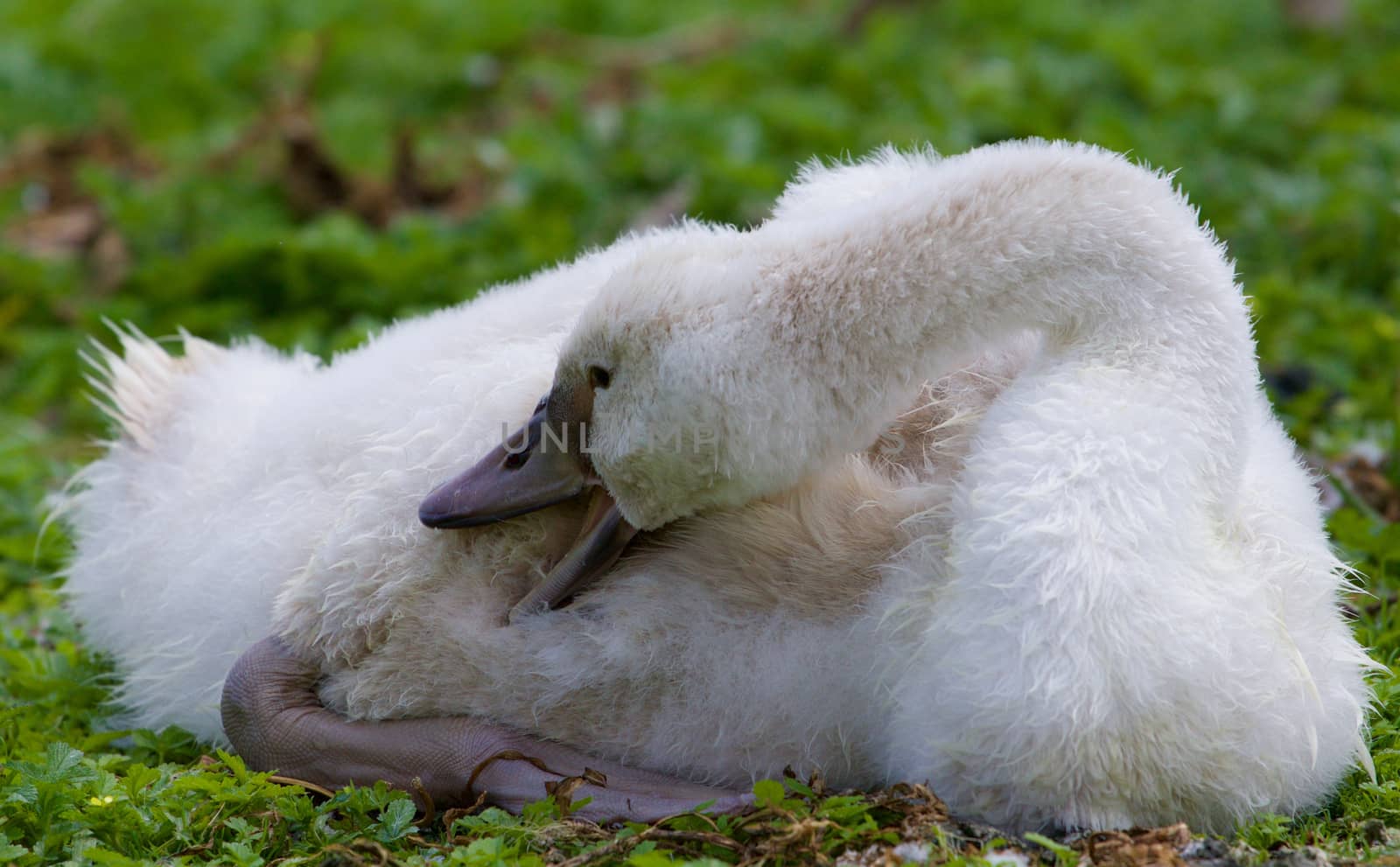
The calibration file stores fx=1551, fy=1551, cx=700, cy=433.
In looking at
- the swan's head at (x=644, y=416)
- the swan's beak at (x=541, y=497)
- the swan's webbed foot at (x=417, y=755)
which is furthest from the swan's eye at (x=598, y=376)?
the swan's webbed foot at (x=417, y=755)

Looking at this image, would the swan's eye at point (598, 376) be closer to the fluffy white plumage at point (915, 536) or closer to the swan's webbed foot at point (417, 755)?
the fluffy white plumage at point (915, 536)

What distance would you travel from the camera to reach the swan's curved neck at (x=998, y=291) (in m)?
3.27

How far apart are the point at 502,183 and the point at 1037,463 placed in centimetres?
528

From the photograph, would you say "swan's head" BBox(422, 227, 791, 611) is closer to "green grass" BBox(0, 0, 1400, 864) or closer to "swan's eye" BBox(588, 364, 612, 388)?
"swan's eye" BBox(588, 364, 612, 388)

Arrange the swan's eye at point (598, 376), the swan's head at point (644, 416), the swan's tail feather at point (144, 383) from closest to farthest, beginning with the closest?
the swan's head at point (644, 416) < the swan's eye at point (598, 376) < the swan's tail feather at point (144, 383)

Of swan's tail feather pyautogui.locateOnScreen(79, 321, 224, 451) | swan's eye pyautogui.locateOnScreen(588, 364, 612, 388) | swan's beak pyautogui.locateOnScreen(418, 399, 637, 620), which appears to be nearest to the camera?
swan's eye pyautogui.locateOnScreen(588, 364, 612, 388)

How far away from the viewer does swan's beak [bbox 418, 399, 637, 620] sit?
11.5 feet

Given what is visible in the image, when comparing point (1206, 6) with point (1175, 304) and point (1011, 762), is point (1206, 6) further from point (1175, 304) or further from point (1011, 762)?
point (1011, 762)

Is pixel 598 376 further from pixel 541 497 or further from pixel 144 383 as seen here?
pixel 144 383

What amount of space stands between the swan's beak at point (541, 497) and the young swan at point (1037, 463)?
0.03 m

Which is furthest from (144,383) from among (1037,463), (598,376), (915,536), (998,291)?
(1037,463)

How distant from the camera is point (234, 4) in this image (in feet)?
35.4

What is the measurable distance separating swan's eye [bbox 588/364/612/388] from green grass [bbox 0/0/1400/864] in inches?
37.0

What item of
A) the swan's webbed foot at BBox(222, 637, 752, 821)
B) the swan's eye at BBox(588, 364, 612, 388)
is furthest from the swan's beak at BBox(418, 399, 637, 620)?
the swan's webbed foot at BBox(222, 637, 752, 821)
